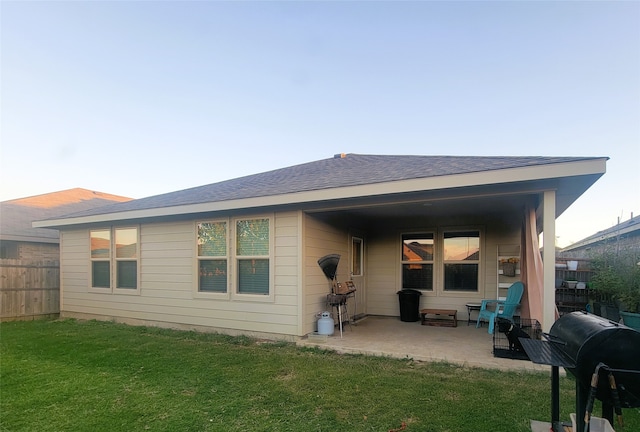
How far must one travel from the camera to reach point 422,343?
5.30 m

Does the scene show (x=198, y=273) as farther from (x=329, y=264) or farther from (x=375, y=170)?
(x=375, y=170)

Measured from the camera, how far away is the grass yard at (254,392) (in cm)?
285

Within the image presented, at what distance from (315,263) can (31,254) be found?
9801 mm

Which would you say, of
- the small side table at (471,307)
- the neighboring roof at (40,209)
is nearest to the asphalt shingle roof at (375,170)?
the small side table at (471,307)

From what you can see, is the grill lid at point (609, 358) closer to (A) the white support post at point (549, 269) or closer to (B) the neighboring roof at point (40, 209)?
(A) the white support post at point (549, 269)

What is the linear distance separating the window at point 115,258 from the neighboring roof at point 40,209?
4068 millimetres

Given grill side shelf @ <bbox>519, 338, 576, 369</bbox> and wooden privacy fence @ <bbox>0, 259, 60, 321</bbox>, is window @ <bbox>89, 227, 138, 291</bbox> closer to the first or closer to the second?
wooden privacy fence @ <bbox>0, 259, 60, 321</bbox>

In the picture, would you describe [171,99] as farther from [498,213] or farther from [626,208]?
[626,208]

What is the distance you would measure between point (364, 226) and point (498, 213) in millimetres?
2764

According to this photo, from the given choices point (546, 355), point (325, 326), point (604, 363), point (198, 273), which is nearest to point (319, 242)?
point (325, 326)

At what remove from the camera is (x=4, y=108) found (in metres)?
7.98

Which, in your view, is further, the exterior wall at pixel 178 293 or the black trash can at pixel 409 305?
the black trash can at pixel 409 305

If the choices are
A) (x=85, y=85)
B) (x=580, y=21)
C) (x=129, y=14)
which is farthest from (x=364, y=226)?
(x=85, y=85)

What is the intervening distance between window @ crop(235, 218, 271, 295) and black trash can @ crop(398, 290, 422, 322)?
3033 millimetres
